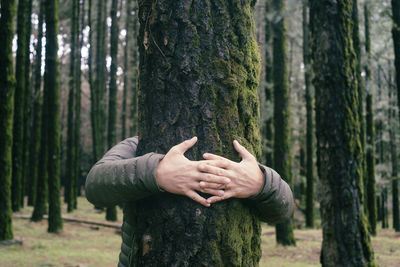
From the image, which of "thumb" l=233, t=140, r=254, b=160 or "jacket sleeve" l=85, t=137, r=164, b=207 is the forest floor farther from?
Answer: "thumb" l=233, t=140, r=254, b=160

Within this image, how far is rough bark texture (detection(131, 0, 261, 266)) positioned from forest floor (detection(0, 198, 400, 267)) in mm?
6220

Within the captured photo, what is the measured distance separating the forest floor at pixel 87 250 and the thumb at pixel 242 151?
6.50 meters

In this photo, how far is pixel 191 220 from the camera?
1938 mm

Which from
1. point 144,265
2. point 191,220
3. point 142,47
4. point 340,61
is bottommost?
point 144,265

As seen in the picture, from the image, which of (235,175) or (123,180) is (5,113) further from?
(235,175)

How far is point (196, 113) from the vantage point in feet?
6.71

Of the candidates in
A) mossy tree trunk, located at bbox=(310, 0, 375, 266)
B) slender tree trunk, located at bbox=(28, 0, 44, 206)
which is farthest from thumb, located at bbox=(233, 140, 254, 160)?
slender tree trunk, located at bbox=(28, 0, 44, 206)

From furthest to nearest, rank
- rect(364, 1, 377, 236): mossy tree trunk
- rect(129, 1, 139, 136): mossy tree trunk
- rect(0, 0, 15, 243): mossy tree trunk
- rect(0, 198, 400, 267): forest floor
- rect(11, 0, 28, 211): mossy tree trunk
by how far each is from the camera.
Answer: rect(129, 1, 139, 136): mossy tree trunk, rect(364, 1, 377, 236): mossy tree trunk, rect(11, 0, 28, 211): mossy tree trunk, rect(0, 0, 15, 243): mossy tree trunk, rect(0, 198, 400, 267): forest floor

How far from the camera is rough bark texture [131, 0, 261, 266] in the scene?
1.95 m

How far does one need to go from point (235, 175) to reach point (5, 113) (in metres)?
8.27

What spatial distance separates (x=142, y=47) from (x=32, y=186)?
18415mm

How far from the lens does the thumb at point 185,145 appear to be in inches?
75.2

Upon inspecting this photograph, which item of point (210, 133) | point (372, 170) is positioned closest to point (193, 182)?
point (210, 133)

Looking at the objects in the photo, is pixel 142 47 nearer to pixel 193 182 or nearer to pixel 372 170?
pixel 193 182
